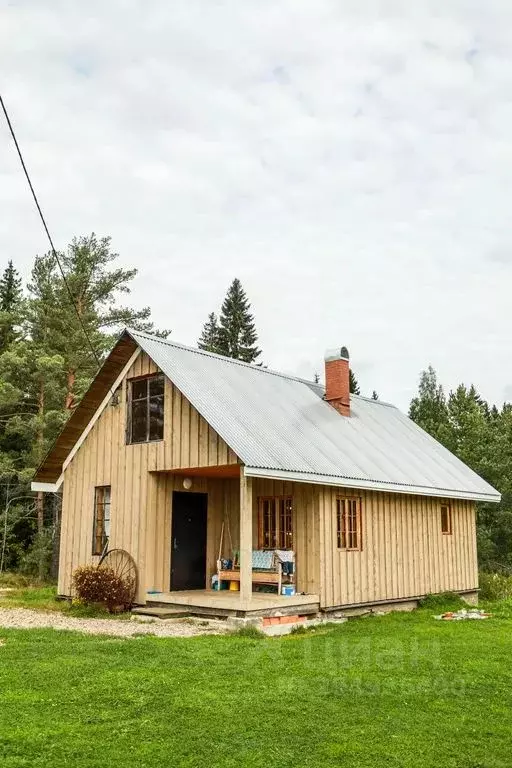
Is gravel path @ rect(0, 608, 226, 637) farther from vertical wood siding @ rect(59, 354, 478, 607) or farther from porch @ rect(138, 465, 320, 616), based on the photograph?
vertical wood siding @ rect(59, 354, 478, 607)

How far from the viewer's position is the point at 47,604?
14.8 meters

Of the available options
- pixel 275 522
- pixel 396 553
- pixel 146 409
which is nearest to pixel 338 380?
pixel 396 553

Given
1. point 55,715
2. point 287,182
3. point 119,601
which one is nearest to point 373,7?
point 287,182

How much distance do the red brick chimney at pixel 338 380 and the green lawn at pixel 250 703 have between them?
8.38 metres

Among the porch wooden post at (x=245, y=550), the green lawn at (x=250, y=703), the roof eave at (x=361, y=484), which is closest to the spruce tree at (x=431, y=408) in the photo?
the roof eave at (x=361, y=484)

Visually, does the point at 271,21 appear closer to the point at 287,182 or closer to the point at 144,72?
the point at 144,72

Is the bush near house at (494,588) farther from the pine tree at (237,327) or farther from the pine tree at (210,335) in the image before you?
the pine tree at (210,335)

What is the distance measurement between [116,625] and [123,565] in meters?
2.28

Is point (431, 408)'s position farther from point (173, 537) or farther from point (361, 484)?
point (173, 537)

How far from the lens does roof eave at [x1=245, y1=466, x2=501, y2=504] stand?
458 inches

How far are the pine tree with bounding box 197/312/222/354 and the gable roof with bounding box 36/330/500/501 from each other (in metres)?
25.3

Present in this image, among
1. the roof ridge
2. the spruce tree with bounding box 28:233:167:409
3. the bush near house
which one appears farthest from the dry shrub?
the spruce tree with bounding box 28:233:167:409

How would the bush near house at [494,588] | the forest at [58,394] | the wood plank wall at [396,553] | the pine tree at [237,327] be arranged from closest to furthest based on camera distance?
the wood plank wall at [396,553]
the bush near house at [494,588]
the forest at [58,394]
the pine tree at [237,327]

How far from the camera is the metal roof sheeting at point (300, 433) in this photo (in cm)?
1250
